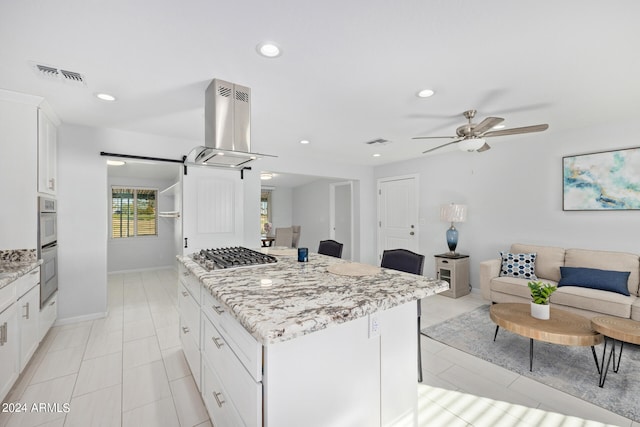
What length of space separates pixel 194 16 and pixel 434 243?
15.9ft

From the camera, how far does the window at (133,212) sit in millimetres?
6402

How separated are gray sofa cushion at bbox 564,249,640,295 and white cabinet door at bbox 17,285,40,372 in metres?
5.56

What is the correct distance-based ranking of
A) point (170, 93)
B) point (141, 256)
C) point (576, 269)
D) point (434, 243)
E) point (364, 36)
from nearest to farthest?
1. point (364, 36)
2. point (170, 93)
3. point (576, 269)
4. point (434, 243)
5. point (141, 256)

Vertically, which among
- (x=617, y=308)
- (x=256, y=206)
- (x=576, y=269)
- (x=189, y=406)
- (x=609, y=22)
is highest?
(x=609, y=22)

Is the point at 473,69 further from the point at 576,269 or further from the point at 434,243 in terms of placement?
the point at 434,243

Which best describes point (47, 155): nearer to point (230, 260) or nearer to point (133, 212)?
point (230, 260)

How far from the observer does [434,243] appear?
5105mm

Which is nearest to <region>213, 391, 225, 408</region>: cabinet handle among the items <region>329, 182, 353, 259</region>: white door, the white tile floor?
the white tile floor

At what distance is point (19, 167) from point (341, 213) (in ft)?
20.2

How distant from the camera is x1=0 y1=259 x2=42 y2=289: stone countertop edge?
1.86 m

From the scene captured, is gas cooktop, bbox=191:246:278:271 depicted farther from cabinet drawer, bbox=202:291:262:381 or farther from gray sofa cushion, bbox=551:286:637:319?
gray sofa cushion, bbox=551:286:637:319

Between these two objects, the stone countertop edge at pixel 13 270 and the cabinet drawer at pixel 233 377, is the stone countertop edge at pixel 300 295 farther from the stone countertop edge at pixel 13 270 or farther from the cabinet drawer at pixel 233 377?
the stone countertop edge at pixel 13 270

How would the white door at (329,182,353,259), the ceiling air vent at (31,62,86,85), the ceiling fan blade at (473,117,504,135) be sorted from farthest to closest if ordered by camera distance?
1. the white door at (329,182,353,259)
2. the ceiling fan blade at (473,117,504,135)
3. the ceiling air vent at (31,62,86,85)

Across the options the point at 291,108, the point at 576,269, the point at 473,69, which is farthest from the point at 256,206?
the point at 576,269
